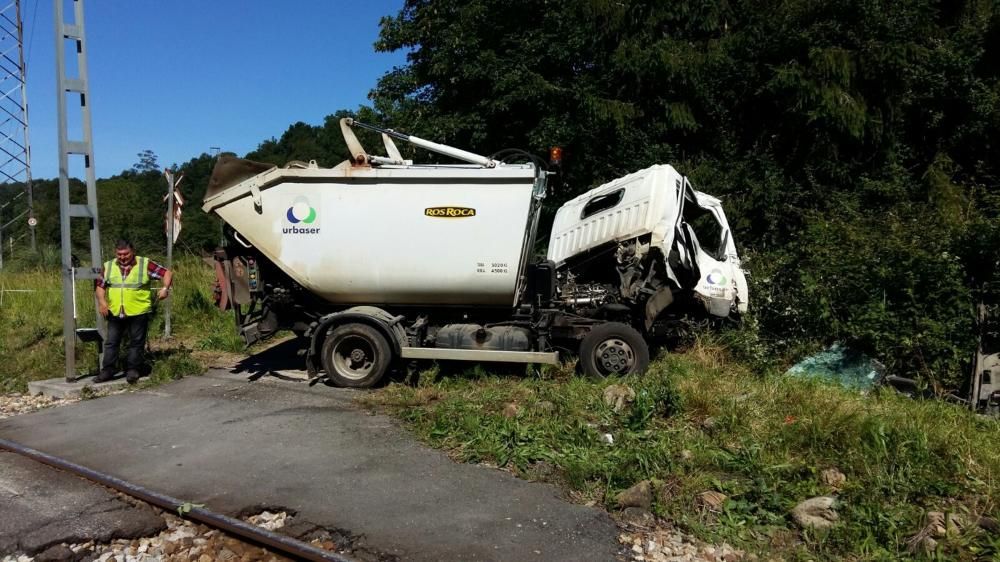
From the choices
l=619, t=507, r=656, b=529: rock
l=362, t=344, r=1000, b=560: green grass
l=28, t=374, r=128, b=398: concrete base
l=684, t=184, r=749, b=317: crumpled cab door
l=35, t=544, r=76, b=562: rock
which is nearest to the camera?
l=35, t=544, r=76, b=562: rock

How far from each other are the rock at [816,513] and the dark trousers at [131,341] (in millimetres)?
7313

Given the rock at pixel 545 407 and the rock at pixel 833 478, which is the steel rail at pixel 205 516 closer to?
the rock at pixel 545 407

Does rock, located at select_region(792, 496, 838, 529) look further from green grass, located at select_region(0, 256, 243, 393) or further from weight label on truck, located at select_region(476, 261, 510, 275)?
green grass, located at select_region(0, 256, 243, 393)

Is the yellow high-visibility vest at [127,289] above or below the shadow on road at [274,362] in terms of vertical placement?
above

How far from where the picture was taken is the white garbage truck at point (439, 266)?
7.50 meters

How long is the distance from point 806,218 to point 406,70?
976cm

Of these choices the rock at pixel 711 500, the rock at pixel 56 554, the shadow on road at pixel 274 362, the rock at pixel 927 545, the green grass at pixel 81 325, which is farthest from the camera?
the green grass at pixel 81 325

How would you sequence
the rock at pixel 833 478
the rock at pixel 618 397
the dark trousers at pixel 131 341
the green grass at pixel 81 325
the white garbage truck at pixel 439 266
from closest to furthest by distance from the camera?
the rock at pixel 833 478
the rock at pixel 618 397
the white garbage truck at pixel 439 266
the dark trousers at pixel 131 341
the green grass at pixel 81 325

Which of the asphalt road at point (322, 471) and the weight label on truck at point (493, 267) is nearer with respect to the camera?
the asphalt road at point (322, 471)

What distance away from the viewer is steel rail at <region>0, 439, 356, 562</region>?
12.8 feet

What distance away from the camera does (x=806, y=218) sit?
10.4 metres

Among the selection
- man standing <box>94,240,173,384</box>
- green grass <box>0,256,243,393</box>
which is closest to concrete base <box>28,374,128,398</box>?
man standing <box>94,240,173,384</box>

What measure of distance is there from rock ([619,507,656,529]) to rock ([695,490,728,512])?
35 centimetres

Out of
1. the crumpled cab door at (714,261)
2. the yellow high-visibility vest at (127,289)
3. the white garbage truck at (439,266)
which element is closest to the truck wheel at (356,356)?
the white garbage truck at (439,266)
